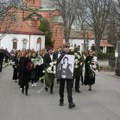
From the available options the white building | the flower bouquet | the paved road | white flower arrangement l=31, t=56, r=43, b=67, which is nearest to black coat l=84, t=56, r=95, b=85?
the paved road

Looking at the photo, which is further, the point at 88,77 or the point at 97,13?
the point at 97,13

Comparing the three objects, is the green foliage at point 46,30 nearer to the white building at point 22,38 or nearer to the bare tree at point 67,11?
the white building at point 22,38

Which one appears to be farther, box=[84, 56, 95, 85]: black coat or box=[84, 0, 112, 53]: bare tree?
box=[84, 0, 112, 53]: bare tree

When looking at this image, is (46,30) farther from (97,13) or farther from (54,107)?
(54,107)

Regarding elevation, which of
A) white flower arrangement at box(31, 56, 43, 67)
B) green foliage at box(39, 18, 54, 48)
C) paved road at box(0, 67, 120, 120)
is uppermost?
green foliage at box(39, 18, 54, 48)

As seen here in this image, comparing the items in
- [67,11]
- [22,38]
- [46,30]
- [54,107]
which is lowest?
[54,107]

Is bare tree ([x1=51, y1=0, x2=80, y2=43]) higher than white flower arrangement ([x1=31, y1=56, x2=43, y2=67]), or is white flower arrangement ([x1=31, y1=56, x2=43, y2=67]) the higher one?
bare tree ([x1=51, y1=0, x2=80, y2=43])

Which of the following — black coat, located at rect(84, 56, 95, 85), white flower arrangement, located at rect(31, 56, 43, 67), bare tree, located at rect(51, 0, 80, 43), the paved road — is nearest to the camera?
the paved road

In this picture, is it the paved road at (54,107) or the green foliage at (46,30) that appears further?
the green foliage at (46,30)

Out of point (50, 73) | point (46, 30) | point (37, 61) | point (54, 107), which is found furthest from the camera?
point (46, 30)

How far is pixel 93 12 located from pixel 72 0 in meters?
9.50

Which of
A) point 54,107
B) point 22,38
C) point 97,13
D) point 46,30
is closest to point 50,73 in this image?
point 54,107

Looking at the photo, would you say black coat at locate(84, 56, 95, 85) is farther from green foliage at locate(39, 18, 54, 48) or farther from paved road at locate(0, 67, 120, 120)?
green foliage at locate(39, 18, 54, 48)

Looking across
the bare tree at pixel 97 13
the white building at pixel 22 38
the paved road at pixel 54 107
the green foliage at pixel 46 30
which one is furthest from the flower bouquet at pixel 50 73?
the green foliage at pixel 46 30
